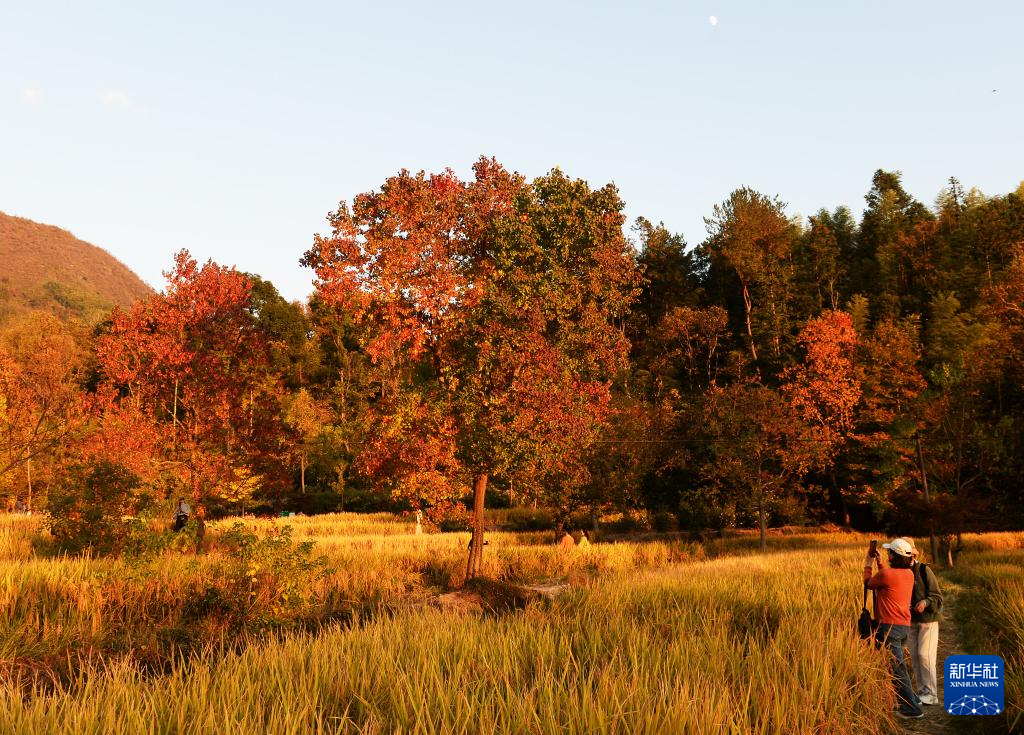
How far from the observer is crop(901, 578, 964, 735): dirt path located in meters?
6.77

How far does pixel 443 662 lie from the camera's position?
20.7 ft

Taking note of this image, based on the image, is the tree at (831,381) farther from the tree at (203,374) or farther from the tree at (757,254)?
the tree at (203,374)

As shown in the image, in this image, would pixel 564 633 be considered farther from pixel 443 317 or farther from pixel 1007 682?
pixel 443 317

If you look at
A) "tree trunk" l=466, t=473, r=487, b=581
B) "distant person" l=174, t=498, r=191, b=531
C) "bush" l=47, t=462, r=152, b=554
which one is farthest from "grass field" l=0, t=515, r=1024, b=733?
"distant person" l=174, t=498, r=191, b=531

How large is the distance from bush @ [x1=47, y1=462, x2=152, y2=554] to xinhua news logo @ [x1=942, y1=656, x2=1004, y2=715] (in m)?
17.4

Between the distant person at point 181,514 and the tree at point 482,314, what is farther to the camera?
the distant person at point 181,514

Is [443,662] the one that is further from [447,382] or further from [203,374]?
[203,374]

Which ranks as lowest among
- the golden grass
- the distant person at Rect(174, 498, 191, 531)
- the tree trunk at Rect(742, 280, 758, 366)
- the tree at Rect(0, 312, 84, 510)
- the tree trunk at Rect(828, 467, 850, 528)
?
the tree trunk at Rect(828, 467, 850, 528)

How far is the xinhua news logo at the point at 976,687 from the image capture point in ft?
22.2

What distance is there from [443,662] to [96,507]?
14.4m

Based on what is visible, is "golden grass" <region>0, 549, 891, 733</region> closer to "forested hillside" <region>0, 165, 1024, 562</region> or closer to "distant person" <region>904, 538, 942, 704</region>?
"distant person" <region>904, 538, 942, 704</region>

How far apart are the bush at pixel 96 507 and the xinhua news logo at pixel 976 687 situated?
17.4 metres

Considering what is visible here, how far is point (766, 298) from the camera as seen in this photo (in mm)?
59281

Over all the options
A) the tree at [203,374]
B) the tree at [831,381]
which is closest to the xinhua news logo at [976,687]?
the tree at [203,374]
